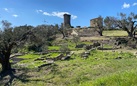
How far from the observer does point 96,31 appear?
2625 inches

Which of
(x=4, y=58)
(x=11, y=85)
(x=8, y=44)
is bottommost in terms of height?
(x=11, y=85)

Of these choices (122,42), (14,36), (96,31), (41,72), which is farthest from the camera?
(96,31)

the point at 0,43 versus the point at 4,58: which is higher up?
the point at 0,43

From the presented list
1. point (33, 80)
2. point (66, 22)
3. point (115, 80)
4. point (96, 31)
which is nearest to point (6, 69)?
point (33, 80)

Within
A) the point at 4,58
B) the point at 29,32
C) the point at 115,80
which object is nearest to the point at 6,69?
the point at 4,58

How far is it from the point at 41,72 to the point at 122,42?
2750 cm

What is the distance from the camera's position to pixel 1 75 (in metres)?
16.7

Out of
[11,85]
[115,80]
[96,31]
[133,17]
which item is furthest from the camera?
[96,31]

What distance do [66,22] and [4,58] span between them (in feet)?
278

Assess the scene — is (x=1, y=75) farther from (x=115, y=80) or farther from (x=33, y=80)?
(x=115, y=80)

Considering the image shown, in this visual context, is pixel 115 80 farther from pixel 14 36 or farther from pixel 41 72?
pixel 14 36

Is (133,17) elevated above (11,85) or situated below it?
above

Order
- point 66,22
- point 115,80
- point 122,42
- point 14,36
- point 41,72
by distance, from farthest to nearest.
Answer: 1. point 66,22
2. point 122,42
3. point 14,36
4. point 41,72
5. point 115,80

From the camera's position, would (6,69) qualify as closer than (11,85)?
No
